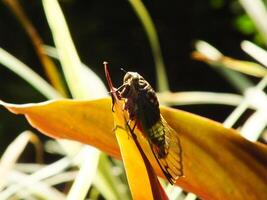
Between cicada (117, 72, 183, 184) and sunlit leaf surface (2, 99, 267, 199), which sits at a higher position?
cicada (117, 72, 183, 184)

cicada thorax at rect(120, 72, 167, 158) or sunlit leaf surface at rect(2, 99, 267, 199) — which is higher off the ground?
cicada thorax at rect(120, 72, 167, 158)

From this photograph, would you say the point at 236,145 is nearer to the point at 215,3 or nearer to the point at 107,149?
the point at 107,149

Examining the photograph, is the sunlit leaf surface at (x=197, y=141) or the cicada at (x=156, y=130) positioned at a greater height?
the cicada at (x=156, y=130)

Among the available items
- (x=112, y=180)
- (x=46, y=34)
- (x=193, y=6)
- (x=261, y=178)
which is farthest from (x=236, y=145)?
(x=193, y=6)
